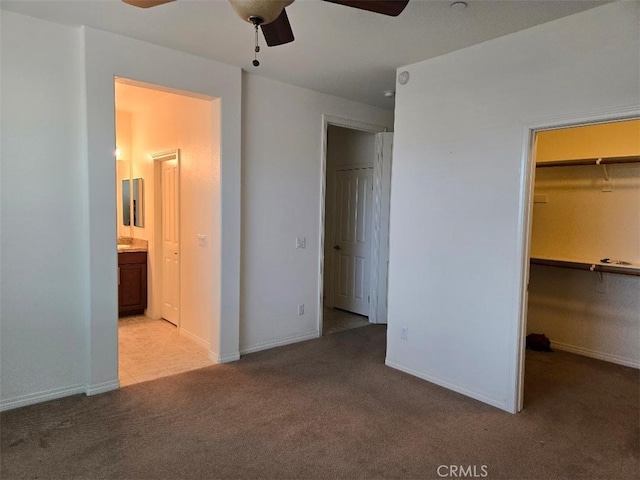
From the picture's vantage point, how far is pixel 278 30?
2.09m

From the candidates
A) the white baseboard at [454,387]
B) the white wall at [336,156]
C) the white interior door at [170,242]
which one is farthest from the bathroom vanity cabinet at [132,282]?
Answer: the white baseboard at [454,387]

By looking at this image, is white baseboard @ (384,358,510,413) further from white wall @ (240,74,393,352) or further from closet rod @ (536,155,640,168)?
closet rod @ (536,155,640,168)

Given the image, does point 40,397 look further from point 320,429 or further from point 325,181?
point 325,181

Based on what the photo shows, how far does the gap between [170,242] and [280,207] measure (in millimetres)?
1563

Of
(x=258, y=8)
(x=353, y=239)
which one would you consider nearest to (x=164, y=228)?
(x=353, y=239)

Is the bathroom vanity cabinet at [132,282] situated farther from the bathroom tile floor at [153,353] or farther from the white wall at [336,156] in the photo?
the white wall at [336,156]

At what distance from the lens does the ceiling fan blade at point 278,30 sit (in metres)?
2.02

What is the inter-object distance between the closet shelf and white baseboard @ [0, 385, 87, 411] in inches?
165

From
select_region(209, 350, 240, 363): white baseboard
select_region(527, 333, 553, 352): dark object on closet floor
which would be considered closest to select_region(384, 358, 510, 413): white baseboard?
select_region(209, 350, 240, 363): white baseboard

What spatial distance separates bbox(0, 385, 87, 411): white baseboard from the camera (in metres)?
2.81

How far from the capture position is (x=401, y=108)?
11.8ft

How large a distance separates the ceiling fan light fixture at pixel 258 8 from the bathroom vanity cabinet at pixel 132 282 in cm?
421

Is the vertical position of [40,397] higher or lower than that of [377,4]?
lower

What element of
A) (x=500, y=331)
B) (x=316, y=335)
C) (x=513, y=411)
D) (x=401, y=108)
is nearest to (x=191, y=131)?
(x=401, y=108)
